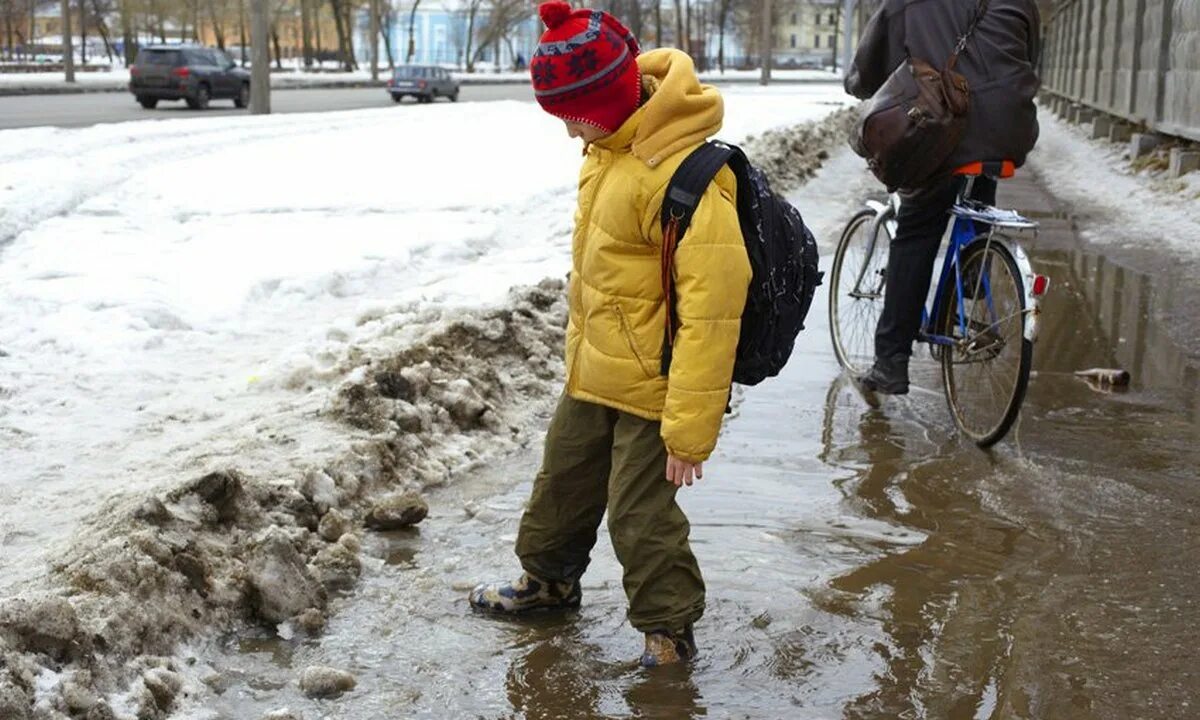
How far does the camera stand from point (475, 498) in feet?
14.9

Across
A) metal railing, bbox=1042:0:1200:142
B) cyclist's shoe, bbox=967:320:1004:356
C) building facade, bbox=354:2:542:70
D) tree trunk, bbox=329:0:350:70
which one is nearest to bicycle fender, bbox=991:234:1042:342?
cyclist's shoe, bbox=967:320:1004:356

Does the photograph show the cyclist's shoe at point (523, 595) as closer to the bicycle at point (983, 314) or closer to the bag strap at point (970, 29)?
the bicycle at point (983, 314)

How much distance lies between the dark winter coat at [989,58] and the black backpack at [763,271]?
1.99 m

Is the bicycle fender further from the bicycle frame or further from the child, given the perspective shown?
the child

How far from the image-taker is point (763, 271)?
3.23 m

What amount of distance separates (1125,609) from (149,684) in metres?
2.42

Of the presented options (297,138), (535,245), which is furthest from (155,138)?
(535,245)

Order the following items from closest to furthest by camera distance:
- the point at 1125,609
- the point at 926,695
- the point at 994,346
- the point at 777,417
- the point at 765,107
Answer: the point at 926,695 < the point at 1125,609 < the point at 994,346 < the point at 777,417 < the point at 765,107

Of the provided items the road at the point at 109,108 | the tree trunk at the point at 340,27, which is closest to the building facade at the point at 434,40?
the tree trunk at the point at 340,27

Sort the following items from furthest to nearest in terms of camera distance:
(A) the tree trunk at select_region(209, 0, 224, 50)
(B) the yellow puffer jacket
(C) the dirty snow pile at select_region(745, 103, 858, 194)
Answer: (A) the tree trunk at select_region(209, 0, 224, 50), (C) the dirty snow pile at select_region(745, 103, 858, 194), (B) the yellow puffer jacket

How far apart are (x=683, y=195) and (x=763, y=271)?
29 cm

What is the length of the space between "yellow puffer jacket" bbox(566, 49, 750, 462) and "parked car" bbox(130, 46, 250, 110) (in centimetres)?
3087

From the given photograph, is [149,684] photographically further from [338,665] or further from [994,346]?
[994,346]

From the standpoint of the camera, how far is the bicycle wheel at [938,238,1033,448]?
4.88 metres
